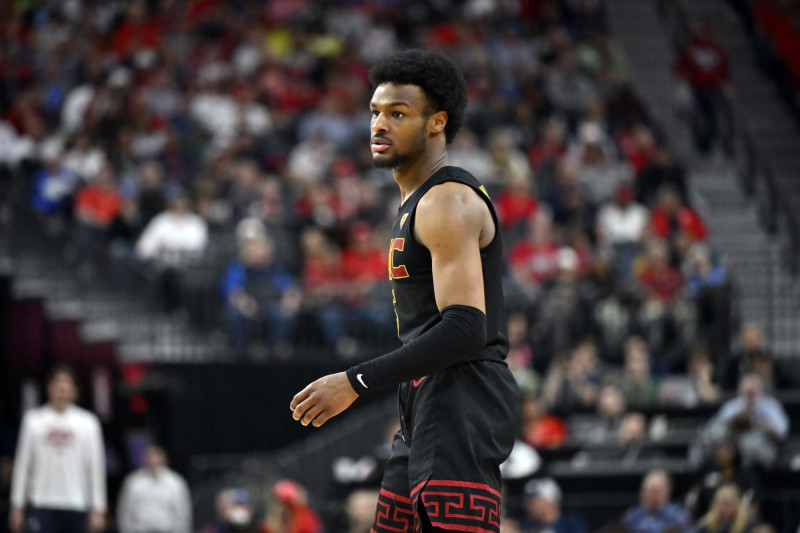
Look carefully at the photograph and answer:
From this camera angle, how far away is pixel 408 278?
4641 mm

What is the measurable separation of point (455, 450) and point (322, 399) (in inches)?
19.3

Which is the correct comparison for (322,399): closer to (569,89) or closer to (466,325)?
(466,325)

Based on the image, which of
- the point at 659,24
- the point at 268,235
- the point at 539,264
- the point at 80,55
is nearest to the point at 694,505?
the point at 539,264

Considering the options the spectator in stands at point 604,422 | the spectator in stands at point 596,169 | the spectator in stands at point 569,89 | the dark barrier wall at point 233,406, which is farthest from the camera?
the spectator in stands at point 569,89

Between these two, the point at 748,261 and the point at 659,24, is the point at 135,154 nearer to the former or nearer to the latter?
the point at 748,261

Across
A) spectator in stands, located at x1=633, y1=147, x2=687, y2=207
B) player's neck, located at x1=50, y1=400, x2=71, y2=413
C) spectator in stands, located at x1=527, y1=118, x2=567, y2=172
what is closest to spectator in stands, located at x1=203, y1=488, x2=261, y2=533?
player's neck, located at x1=50, y1=400, x2=71, y2=413

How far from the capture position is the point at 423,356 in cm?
438

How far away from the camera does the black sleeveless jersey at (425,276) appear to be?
181 inches

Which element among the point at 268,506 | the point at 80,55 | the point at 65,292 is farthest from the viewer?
the point at 80,55

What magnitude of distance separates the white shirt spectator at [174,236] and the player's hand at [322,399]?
1139 centimetres

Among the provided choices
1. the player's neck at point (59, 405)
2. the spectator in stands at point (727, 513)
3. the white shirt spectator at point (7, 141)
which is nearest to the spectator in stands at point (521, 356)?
the spectator in stands at point (727, 513)

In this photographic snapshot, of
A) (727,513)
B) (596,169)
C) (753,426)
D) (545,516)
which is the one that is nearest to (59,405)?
(545,516)

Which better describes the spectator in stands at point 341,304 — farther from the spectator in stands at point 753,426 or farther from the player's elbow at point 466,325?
the player's elbow at point 466,325

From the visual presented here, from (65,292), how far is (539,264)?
554 cm
